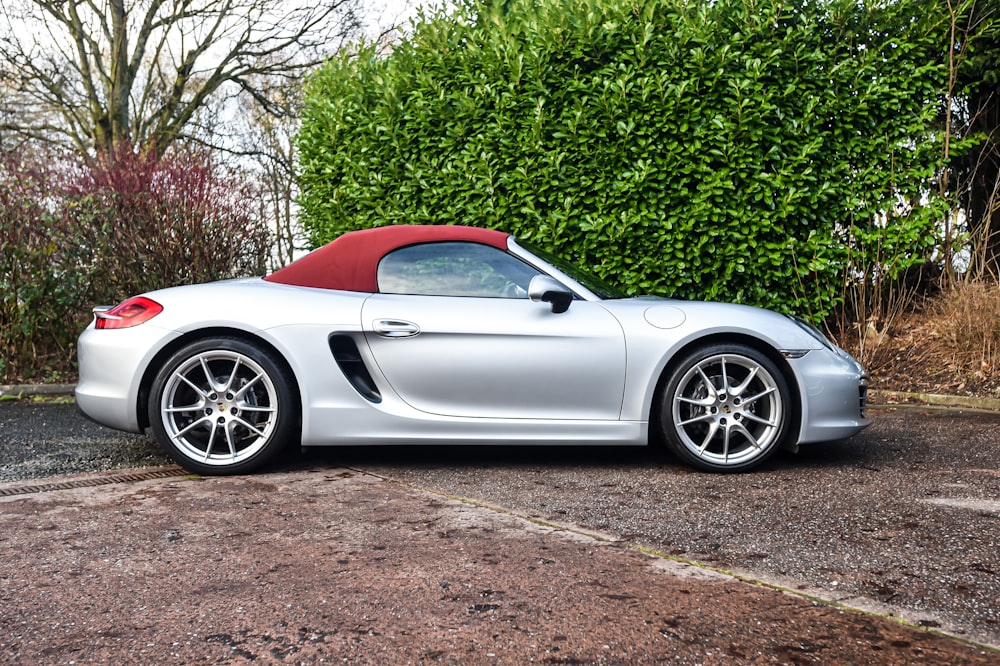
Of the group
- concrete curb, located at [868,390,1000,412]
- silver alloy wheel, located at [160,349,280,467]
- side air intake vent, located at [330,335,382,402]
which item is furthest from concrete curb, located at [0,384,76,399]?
concrete curb, located at [868,390,1000,412]

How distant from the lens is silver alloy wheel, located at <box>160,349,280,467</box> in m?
4.43

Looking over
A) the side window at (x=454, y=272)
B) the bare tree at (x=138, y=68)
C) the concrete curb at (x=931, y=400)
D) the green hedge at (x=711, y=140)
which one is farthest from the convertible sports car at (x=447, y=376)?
the bare tree at (x=138, y=68)

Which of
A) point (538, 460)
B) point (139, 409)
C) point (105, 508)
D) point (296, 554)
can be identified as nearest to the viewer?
point (296, 554)

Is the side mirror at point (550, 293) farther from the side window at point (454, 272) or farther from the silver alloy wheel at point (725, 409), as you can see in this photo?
the silver alloy wheel at point (725, 409)

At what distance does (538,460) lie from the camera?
4887mm

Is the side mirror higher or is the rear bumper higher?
the side mirror

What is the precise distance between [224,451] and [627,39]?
4.95 metres

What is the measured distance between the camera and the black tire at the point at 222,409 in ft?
14.5

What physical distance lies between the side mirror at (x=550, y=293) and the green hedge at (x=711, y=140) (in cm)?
310

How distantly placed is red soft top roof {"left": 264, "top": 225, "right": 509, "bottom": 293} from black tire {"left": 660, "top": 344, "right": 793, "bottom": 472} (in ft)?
3.82

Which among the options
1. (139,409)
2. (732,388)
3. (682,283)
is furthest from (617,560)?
(682,283)

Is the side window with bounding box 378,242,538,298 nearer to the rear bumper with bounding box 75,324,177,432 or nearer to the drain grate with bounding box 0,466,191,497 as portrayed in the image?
the rear bumper with bounding box 75,324,177,432

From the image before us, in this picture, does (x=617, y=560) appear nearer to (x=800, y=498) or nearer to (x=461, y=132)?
(x=800, y=498)

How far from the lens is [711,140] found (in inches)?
290
